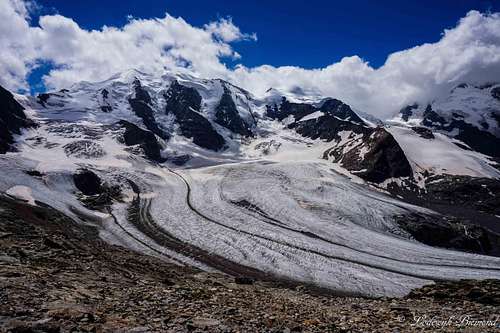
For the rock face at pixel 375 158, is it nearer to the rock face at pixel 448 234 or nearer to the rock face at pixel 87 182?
the rock face at pixel 448 234

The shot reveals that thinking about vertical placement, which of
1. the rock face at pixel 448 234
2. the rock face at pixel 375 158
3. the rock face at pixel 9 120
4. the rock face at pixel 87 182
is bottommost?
the rock face at pixel 87 182

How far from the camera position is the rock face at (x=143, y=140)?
149837mm

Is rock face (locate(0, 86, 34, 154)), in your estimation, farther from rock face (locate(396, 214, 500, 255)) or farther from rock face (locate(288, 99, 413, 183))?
rock face (locate(396, 214, 500, 255))

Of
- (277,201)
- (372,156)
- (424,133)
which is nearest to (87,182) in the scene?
(277,201)

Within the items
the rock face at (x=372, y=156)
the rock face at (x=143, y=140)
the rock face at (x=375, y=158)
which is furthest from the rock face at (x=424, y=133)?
the rock face at (x=143, y=140)

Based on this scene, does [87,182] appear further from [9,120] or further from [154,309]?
[154,309]

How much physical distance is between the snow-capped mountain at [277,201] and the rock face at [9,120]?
Result: 2.48 feet

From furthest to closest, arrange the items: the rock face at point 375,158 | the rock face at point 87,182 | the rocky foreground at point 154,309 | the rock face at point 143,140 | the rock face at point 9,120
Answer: the rock face at point 143,140 → the rock face at point 375,158 → the rock face at point 9,120 → the rock face at point 87,182 → the rocky foreground at point 154,309

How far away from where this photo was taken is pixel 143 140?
510ft

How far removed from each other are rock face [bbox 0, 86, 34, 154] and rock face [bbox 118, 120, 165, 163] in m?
32.2

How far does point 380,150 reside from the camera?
14000 cm

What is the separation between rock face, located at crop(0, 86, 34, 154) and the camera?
121844 mm

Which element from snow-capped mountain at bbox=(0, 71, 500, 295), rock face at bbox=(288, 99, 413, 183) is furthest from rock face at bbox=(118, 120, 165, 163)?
rock face at bbox=(288, 99, 413, 183)

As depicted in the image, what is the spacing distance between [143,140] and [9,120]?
42683 millimetres
